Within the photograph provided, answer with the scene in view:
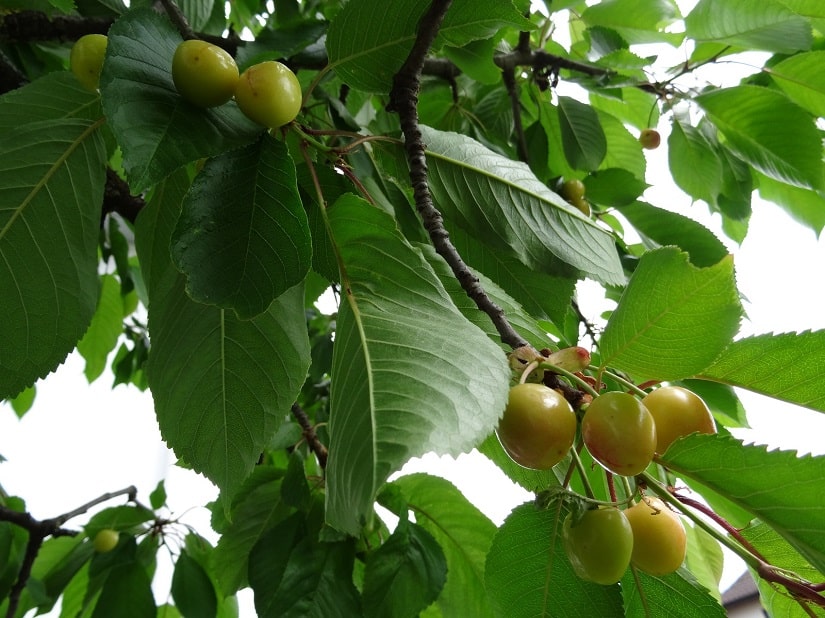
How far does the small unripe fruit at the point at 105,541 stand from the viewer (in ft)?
3.79

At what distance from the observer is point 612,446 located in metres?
0.26

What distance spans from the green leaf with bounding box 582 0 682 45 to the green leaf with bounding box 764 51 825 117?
0.15 meters

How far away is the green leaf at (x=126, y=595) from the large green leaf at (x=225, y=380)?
70cm

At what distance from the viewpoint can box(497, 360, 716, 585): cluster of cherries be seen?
0.26 metres

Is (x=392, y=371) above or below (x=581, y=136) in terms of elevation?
below

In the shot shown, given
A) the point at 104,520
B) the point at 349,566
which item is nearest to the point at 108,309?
the point at 104,520

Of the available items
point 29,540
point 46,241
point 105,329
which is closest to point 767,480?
Answer: point 46,241

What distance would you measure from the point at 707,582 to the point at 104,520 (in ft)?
3.42

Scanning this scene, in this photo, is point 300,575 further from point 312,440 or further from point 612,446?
point 612,446

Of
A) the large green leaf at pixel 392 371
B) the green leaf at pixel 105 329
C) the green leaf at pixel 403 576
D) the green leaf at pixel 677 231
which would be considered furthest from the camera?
the green leaf at pixel 105 329

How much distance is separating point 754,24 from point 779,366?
65 cm

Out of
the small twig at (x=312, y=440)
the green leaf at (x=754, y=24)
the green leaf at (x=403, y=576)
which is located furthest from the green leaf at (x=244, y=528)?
the green leaf at (x=754, y=24)

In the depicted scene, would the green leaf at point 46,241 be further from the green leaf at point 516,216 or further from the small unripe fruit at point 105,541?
the small unripe fruit at point 105,541

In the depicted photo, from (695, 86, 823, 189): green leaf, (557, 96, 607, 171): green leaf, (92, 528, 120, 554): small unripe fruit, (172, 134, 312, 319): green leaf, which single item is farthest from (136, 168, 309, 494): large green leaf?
(92, 528, 120, 554): small unripe fruit
